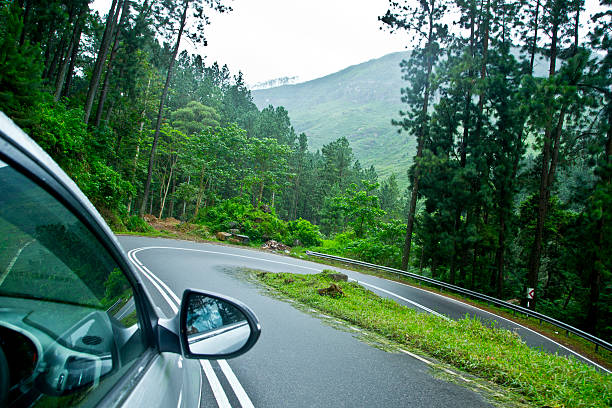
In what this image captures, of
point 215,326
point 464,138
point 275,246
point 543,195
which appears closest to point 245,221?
point 275,246

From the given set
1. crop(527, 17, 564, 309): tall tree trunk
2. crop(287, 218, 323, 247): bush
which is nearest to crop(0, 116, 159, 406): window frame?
crop(527, 17, 564, 309): tall tree trunk

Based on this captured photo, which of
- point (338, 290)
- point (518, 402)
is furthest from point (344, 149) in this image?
point (518, 402)

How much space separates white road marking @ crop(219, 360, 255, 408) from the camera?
3.68 metres

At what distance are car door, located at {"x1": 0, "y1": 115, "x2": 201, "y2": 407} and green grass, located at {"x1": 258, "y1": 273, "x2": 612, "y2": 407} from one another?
5452 millimetres

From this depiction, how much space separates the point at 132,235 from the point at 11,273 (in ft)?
75.1

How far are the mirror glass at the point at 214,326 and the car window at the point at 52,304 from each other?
0.30 metres

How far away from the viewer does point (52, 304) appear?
1236 millimetres

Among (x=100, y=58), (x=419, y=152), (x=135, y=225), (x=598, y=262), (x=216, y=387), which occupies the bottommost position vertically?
(x=216, y=387)

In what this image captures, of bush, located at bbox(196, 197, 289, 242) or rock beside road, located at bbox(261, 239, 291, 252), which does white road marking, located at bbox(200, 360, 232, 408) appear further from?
bush, located at bbox(196, 197, 289, 242)

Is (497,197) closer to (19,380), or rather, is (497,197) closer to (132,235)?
(132,235)

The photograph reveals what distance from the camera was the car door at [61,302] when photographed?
94 centimetres

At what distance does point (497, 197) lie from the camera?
2361 centimetres

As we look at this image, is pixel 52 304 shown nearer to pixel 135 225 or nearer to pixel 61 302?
pixel 61 302

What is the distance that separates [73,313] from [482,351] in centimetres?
740
